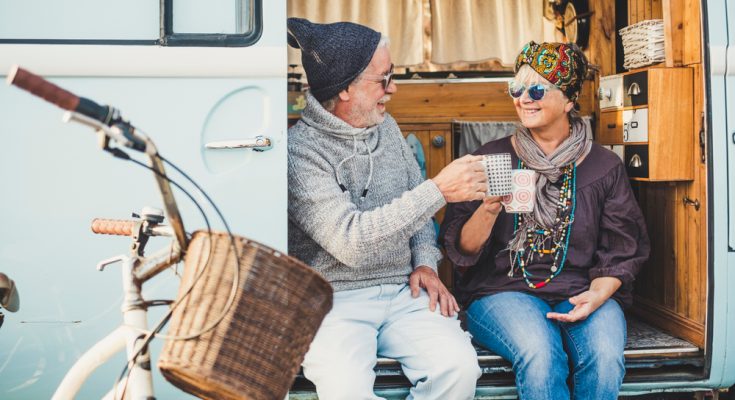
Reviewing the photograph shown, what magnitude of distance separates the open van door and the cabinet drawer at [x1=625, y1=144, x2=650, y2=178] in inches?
64.6

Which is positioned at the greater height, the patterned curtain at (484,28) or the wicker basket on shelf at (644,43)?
the patterned curtain at (484,28)

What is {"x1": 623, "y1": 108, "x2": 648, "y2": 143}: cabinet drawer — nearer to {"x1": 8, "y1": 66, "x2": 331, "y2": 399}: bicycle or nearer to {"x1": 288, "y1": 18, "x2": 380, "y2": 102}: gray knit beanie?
{"x1": 288, "y1": 18, "x2": 380, "y2": 102}: gray knit beanie

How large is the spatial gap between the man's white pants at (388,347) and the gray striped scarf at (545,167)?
560mm

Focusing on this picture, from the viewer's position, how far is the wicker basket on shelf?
3602mm

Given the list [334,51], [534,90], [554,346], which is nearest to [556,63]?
[534,90]

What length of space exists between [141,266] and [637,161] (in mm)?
2422

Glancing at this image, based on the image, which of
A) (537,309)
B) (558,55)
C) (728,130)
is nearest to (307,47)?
(558,55)

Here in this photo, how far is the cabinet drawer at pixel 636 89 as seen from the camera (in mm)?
3527

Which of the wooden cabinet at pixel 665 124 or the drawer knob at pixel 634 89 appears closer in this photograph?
the wooden cabinet at pixel 665 124

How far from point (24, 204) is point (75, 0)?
0.71m

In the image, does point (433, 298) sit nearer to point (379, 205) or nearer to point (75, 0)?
point (379, 205)

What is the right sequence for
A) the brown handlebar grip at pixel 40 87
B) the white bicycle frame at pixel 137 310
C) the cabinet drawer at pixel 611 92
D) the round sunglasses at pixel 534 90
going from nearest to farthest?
the brown handlebar grip at pixel 40 87 → the white bicycle frame at pixel 137 310 → the round sunglasses at pixel 534 90 → the cabinet drawer at pixel 611 92

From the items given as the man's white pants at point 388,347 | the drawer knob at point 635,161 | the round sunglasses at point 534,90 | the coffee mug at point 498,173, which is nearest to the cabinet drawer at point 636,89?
the drawer knob at point 635,161

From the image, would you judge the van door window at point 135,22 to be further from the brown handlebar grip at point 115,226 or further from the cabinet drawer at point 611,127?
the cabinet drawer at point 611,127
